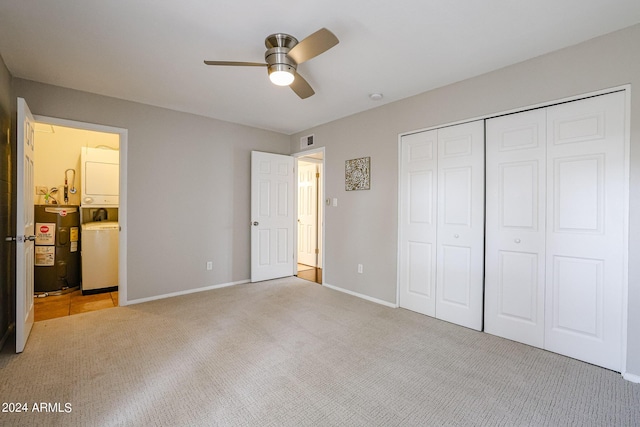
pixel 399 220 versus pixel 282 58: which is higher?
pixel 282 58

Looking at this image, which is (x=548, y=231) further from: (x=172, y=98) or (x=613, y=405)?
(x=172, y=98)

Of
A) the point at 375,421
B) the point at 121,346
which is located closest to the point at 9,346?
the point at 121,346

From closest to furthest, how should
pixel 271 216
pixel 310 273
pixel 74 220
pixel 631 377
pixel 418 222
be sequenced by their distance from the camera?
pixel 631 377 < pixel 418 222 < pixel 74 220 < pixel 271 216 < pixel 310 273

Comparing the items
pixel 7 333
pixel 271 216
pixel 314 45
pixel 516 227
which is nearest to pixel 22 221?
pixel 7 333

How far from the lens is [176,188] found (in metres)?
3.90

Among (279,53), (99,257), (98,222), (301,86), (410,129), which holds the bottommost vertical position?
(99,257)

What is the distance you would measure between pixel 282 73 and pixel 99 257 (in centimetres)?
380

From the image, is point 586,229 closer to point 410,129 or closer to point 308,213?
point 410,129

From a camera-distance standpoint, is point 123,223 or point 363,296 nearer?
point 123,223

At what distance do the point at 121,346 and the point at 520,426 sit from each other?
2925 mm

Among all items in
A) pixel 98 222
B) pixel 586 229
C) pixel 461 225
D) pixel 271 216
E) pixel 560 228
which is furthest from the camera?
pixel 271 216

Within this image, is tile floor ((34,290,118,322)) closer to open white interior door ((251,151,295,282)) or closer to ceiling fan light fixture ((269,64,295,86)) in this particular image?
open white interior door ((251,151,295,282))

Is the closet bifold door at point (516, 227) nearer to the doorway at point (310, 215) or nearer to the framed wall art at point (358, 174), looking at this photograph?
the framed wall art at point (358, 174)

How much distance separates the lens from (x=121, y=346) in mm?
2492
